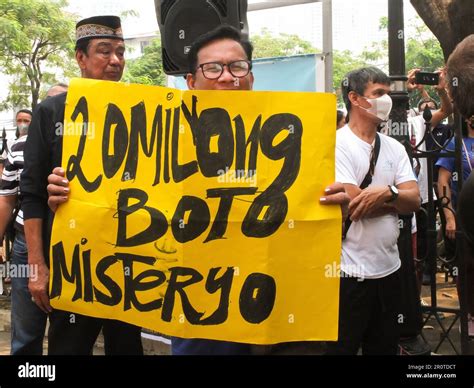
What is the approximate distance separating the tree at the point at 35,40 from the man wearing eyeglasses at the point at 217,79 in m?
18.8

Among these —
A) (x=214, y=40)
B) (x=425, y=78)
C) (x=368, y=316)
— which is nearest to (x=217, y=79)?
(x=214, y=40)

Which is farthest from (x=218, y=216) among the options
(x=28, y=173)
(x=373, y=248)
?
(x=373, y=248)

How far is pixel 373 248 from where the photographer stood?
3844mm

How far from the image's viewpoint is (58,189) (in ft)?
9.86

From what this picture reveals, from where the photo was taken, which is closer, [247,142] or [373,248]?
[247,142]

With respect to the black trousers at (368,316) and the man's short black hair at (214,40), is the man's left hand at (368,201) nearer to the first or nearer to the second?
the black trousers at (368,316)

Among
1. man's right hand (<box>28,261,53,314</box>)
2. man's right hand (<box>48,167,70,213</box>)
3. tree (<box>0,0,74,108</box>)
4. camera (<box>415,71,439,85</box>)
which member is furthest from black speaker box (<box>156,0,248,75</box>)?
tree (<box>0,0,74,108</box>)

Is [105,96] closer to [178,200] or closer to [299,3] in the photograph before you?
[178,200]

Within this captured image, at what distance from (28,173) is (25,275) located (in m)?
0.86

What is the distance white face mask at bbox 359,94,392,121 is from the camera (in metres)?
4.07

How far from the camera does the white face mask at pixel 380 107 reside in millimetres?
4074

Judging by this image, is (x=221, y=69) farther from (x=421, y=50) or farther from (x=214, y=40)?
(x=421, y=50)

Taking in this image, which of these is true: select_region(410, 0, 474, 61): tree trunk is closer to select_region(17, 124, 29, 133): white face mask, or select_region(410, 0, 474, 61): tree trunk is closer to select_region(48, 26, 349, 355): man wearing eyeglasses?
select_region(17, 124, 29, 133): white face mask

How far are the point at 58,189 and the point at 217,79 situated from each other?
2.45ft
